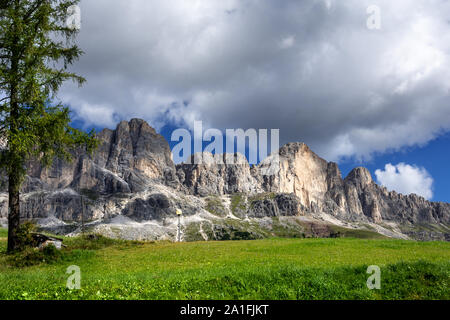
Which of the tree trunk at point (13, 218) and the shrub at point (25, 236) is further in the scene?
the shrub at point (25, 236)

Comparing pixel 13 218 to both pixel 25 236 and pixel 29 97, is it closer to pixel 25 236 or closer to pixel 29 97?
pixel 25 236

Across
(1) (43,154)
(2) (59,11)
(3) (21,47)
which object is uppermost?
(2) (59,11)

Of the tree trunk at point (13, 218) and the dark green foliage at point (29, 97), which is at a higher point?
the dark green foliage at point (29, 97)

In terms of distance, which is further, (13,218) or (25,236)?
(25,236)

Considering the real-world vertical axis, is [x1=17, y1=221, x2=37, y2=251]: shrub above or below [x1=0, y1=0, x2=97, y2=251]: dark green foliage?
below

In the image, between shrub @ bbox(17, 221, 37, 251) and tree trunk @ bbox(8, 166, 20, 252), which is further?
shrub @ bbox(17, 221, 37, 251)

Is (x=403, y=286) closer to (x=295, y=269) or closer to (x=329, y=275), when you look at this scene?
(x=329, y=275)

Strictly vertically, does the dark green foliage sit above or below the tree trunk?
above

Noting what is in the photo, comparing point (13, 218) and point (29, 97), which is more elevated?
point (29, 97)

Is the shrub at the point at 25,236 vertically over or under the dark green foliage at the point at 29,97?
under

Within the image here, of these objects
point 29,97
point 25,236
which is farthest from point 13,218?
point 29,97
